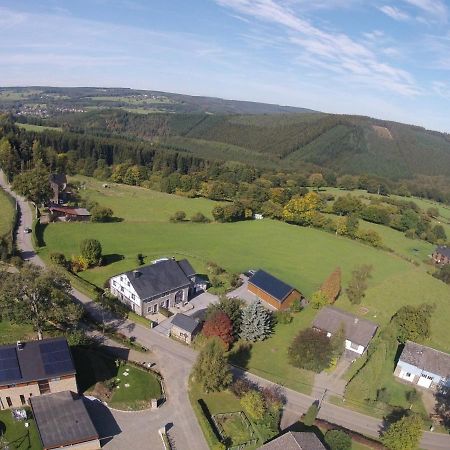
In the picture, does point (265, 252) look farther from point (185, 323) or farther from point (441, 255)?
point (441, 255)

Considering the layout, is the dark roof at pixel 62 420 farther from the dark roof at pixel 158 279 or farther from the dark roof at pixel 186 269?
the dark roof at pixel 186 269

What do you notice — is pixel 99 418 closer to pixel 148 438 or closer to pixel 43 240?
pixel 148 438

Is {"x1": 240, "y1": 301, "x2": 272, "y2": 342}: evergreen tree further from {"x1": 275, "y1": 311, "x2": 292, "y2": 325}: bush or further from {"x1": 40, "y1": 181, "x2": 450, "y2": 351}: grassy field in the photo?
{"x1": 40, "y1": 181, "x2": 450, "y2": 351}: grassy field

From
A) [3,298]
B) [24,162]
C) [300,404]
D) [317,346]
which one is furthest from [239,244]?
[24,162]

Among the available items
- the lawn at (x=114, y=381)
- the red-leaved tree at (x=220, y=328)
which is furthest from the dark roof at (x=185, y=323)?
the lawn at (x=114, y=381)

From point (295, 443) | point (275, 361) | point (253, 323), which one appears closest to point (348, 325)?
point (275, 361)

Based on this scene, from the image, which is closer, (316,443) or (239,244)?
(316,443)
